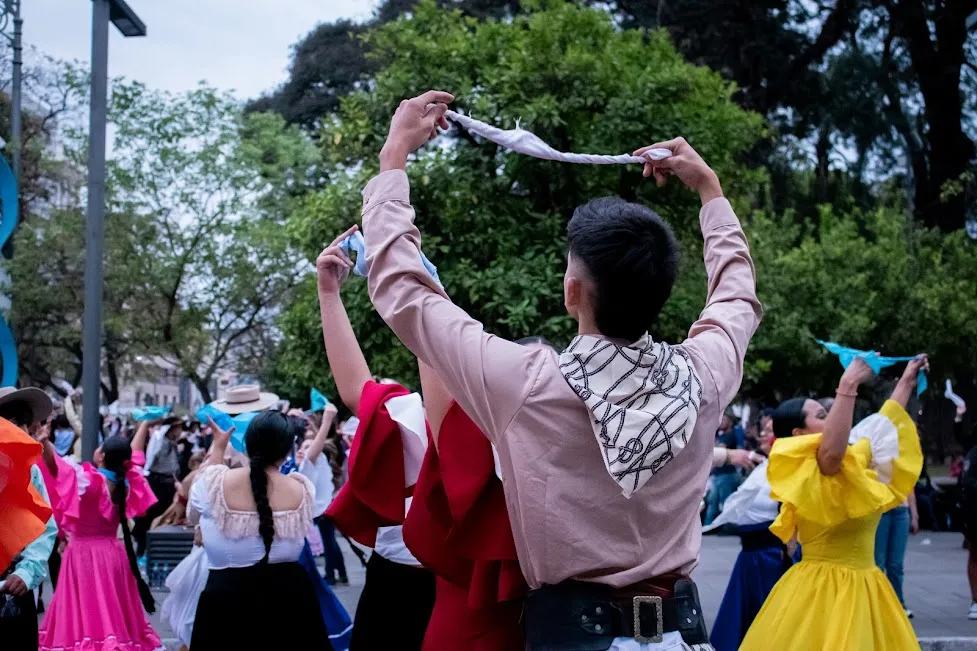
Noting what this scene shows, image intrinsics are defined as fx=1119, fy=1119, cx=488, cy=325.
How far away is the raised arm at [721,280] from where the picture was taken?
8.72 ft

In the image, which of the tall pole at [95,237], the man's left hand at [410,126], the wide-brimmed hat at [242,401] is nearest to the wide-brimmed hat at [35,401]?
the wide-brimmed hat at [242,401]

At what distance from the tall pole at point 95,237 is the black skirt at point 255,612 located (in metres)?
4.18

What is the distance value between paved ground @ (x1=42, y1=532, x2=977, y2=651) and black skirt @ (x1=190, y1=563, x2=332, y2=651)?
4.45 metres

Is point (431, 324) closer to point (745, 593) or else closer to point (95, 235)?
point (745, 593)

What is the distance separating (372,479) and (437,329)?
1.35 meters

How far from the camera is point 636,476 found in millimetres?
2299

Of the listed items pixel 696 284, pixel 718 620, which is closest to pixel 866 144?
pixel 696 284

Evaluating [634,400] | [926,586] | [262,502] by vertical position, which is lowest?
[926,586]

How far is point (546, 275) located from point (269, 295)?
63.8 feet

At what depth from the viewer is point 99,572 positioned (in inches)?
333

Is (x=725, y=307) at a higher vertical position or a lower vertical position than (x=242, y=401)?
higher

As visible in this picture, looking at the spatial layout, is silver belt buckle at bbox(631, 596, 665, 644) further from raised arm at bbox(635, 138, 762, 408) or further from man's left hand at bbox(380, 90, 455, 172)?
man's left hand at bbox(380, 90, 455, 172)

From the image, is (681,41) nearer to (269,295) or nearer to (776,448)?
(269,295)

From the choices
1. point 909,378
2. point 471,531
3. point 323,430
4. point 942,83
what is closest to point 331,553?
point 323,430
